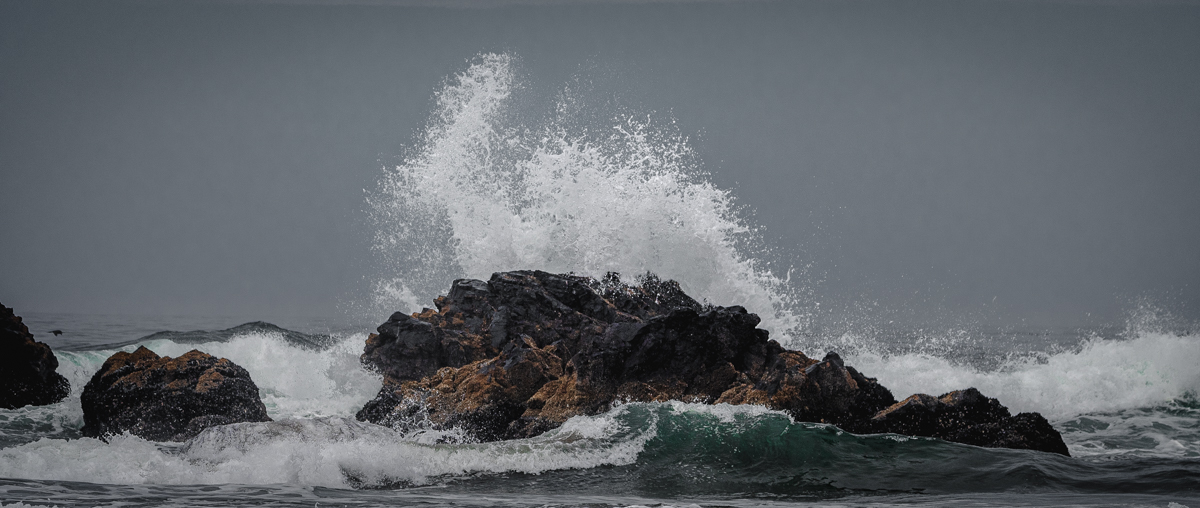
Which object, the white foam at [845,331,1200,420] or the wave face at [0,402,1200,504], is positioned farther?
the white foam at [845,331,1200,420]

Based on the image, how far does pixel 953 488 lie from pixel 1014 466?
1053 mm

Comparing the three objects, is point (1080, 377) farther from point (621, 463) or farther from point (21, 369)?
point (21, 369)

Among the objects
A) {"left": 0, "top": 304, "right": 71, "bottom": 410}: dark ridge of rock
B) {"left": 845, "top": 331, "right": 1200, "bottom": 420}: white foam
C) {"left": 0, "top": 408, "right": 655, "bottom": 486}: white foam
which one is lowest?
{"left": 0, "top": 408, "right": 655, "bottom": 486}: white foam

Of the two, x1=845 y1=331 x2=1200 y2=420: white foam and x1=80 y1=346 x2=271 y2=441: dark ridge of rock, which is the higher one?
x1=845 y1=331 x2=1200 y2=420: white foam

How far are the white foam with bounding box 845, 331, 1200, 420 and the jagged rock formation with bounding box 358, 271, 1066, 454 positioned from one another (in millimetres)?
6574

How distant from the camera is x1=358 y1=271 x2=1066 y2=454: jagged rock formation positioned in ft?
32.1

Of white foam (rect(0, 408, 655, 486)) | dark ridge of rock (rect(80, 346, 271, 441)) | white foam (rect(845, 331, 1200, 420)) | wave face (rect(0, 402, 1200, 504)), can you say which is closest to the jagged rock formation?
wave face (rect(0, 402, 1200, 504))

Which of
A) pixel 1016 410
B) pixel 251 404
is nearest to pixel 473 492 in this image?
pixel 251 404

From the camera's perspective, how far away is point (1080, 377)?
17125 millimetres

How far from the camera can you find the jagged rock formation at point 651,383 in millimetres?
9781

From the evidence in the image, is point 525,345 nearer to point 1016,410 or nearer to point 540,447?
point 540,447

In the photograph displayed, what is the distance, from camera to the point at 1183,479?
794 centimetres

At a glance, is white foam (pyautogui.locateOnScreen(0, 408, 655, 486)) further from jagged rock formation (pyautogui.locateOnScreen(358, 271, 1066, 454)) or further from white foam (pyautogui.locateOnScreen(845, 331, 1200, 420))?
white foam (pyautogui.locateOnScreen(845, 331, 1200, 420))

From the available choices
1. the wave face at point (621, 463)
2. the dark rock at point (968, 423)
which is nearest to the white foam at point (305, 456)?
the wave face at point (621, 463)
